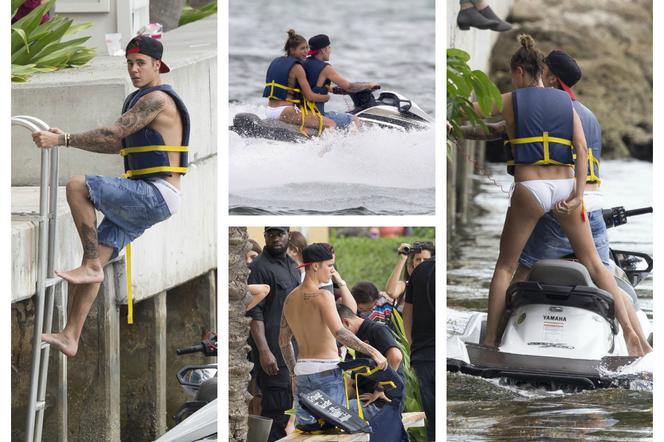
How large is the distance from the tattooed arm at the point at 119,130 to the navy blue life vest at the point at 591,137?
7.94 feet

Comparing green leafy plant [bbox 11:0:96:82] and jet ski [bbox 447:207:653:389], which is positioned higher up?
green leafy plant [bbox 11:0:96:82]

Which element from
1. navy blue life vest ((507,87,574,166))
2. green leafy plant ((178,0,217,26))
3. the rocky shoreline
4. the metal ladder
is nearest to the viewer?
the metal ladder

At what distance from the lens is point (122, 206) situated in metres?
8.39

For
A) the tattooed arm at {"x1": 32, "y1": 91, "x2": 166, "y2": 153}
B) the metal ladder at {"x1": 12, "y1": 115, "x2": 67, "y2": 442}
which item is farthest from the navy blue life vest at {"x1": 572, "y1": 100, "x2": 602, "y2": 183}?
the metal ladder at {"x1": 12, "y1": 115, "x2": 67, "y2": 442}

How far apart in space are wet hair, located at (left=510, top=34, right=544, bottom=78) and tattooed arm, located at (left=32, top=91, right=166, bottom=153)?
2042 millimetres

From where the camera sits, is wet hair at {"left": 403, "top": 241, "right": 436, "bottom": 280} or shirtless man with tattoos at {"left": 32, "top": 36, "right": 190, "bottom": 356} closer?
shirtless man with tattoos at {"left": 32, "top": 36, "right": 190, "bottom": 356}

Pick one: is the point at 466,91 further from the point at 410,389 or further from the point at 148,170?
the point at 148,170

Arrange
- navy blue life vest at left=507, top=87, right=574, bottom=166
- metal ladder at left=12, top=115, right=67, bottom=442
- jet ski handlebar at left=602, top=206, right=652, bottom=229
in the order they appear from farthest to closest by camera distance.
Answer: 1. jet ski handlebar at left=602, top=206, right=652, bottom=229
2. navy blue life vest at left=507, top=87, right=574, bottom=166
3. metal ladder at left=12, top=115, right=67, bottom=442

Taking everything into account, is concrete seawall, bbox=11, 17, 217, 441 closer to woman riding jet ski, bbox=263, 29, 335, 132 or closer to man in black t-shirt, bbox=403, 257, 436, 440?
woman riding jet ski, bbox=263, 29, 335, 132

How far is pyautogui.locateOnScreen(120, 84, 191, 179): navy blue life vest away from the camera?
8.35 meters

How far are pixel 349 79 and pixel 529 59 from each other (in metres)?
1.09

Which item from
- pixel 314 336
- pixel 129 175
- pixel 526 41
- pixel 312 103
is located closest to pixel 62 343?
pixel 129 175

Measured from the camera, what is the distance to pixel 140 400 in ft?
30.3
